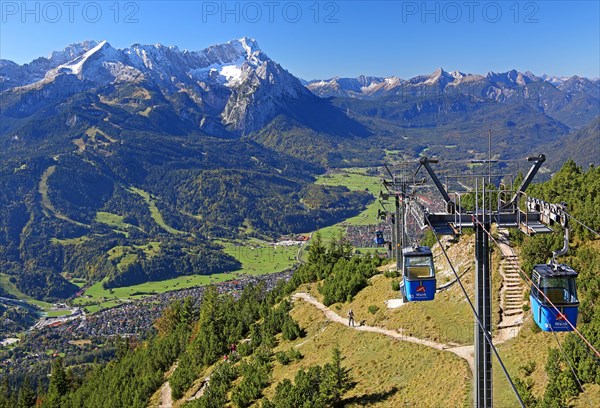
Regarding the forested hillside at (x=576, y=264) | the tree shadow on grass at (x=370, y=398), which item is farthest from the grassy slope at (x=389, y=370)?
the forested hillside at (x=576, y=264)

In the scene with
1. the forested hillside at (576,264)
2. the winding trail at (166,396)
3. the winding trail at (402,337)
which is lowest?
the winding trail at (166,396)

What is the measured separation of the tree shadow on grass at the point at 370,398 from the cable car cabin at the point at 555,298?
17.2 meters

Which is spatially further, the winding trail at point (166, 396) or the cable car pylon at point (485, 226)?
the winding trail at point (166, 396)

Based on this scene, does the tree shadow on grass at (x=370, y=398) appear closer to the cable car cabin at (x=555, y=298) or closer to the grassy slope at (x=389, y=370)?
the grassy slope at (x=389, y=370)

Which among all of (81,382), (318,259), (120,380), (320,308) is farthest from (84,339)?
(320,308)

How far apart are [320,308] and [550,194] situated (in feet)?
93.7

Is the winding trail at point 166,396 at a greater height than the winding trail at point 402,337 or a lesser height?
lesser

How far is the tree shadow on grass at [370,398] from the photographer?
102 ft

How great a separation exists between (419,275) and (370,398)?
50.2 ft

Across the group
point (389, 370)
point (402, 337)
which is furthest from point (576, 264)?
point (389, 370)

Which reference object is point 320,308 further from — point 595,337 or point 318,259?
point 595,337

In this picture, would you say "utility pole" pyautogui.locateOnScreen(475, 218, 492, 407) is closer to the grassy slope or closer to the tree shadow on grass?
the grassy slope

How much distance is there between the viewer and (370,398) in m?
31.5

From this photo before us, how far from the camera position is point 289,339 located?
4966 centimetres
